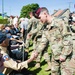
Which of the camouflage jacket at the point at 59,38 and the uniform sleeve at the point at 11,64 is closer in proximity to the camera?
the camouflage jacket at the point at 59,38

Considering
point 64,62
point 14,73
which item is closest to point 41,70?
point 14,73

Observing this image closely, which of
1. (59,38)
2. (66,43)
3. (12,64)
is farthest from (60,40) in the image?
(12,64)

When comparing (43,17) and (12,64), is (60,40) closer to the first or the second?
(43,17)

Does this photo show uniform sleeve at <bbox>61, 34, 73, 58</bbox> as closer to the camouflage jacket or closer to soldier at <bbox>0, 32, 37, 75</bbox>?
the camouflage jacket

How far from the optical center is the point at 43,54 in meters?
7.22

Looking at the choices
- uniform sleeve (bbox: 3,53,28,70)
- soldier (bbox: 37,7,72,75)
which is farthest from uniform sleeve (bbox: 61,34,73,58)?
uniform sleeve (bbox: 3,53,28,70)

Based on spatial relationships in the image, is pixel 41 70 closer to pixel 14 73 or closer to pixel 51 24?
pixel 14 73

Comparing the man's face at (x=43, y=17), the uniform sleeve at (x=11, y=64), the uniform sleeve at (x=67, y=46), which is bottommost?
the uniform sleeve at (x=11, y=64)

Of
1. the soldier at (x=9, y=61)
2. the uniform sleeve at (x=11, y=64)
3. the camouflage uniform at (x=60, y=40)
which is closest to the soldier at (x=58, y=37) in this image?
the camouflage uniform at (x=60, y=40)

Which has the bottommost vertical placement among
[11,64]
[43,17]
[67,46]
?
[11,64]

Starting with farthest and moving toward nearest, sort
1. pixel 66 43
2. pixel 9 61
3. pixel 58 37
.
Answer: pixel 58 37
pixel 9 61
pixel 66 43

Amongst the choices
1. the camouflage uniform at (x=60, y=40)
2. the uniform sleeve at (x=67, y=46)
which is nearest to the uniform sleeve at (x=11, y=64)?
the camouflage uniform at (x=60, y=40)

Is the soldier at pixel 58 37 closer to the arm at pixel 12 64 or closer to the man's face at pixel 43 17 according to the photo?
the man's face at pixel 43 17

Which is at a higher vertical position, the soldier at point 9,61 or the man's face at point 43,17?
the man's face at point 43,17
